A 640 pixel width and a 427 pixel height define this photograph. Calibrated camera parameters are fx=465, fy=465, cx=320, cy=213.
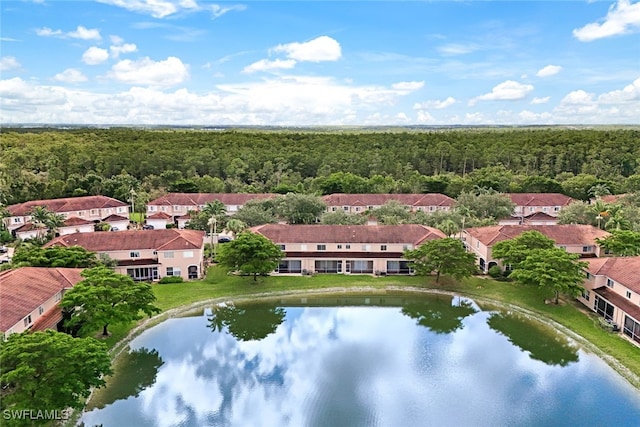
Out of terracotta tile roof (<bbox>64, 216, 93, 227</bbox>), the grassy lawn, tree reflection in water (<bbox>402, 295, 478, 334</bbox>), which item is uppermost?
terracotta tile roof (<bbox>64, 216, 93, 227</bbox>)

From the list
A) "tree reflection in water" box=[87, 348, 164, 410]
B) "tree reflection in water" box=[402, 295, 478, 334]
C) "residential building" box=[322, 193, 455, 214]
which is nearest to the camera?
"tree reflection in water" box=[87, 348, 164, 410]

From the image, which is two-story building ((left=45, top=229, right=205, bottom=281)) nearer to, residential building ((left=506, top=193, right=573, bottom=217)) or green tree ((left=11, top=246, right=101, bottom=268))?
green tree ((left=11, top=246, right=101, bottom=268))

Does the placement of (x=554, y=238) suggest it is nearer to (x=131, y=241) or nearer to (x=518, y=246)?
(x=518, y=246)

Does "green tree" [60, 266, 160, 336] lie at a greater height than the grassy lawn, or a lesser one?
greater

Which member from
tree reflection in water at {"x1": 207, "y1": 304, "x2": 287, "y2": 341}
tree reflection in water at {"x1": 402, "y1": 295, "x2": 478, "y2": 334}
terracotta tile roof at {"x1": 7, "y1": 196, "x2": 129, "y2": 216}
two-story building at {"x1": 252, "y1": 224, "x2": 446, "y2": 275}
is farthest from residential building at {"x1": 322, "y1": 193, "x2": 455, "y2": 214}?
terracotta tile roof at {"x1": 7, "y1": 196, "x2": 129, "y2": 216}

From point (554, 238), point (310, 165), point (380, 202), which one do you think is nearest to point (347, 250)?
point (554, 238)
